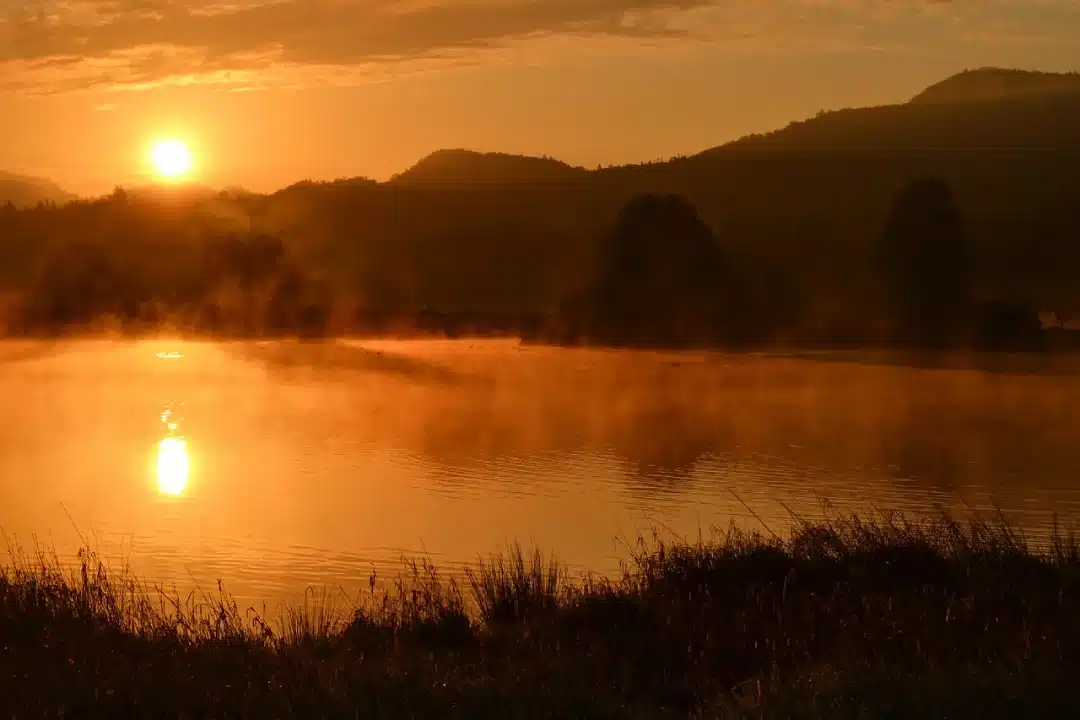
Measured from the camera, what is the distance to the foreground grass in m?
6.20

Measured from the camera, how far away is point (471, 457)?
21641 mm

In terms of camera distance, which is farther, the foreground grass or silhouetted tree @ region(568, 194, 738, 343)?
silhouetted tree @ region(568, 194, 738, 343)

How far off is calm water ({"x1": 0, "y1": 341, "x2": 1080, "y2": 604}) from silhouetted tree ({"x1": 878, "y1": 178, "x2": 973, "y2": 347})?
995 cm

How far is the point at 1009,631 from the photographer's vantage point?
789 cm

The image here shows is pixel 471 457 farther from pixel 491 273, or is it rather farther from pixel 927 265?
pixel 491 273

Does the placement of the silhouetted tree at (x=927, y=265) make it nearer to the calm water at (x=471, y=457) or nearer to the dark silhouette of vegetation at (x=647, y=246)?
the dark silhouette of vegetation at (x=647, y=246)

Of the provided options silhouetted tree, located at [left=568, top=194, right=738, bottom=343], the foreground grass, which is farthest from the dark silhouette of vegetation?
the foreground grass

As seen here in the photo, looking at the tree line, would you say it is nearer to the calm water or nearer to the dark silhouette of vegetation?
the dark silhouette of vegetation

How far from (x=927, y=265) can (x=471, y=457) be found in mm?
33330

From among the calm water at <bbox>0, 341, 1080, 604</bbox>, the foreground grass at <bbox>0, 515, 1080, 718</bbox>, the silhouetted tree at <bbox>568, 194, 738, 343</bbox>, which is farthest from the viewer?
the silhouetted tree at <bbox>568, 194, 738, 343</bbox>

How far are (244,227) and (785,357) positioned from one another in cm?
4387

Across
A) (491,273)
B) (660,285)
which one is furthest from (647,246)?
(491,273)

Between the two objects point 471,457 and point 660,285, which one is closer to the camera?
point 471,457

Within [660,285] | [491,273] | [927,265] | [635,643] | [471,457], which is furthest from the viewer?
[491,273]
